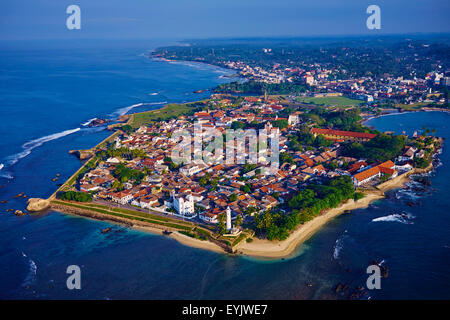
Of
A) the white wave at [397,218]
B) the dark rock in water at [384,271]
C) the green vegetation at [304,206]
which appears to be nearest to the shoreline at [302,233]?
the green vegetation at [304,206]

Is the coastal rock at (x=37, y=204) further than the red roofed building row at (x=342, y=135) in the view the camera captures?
No

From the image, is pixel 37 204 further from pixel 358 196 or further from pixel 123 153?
pixel 358 196

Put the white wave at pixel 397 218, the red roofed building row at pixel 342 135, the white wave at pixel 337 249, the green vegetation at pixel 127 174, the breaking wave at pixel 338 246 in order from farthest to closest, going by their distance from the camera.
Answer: the red roofed building row at pixel 342 135 < the green vegetation at pixel 127 174 < the white wave at pixel 397 218 < the breaking wave at pixel 338 246 < the white wave at pixel 337 249

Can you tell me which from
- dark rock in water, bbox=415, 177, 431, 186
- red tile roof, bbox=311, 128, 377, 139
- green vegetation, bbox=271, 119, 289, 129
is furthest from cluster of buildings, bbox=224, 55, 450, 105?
dark rock in water, bbox=415, 177, 431, 186

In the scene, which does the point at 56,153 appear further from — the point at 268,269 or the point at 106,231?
the point at 268,269

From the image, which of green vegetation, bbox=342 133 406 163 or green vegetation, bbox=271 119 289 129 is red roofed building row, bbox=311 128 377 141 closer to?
green vegetation, bbox=342 133 406 163

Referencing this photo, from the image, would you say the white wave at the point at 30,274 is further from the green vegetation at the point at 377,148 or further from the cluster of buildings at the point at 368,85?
the cluster of buildings at the point at 368,85

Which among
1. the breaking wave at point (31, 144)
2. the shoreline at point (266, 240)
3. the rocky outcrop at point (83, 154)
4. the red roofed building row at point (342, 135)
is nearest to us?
the shoreline at point (266, 240)

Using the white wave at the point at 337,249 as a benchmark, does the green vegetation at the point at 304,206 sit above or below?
above

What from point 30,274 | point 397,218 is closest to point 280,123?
point 397,218
